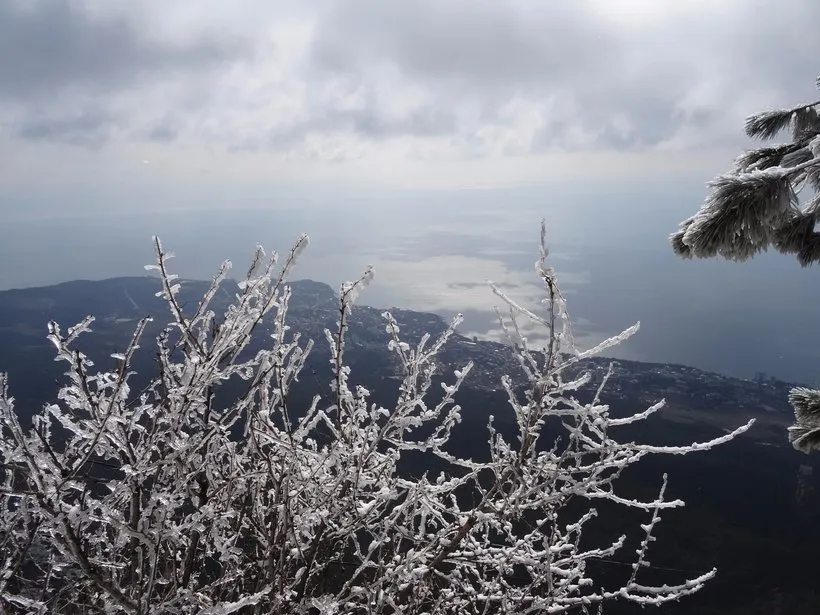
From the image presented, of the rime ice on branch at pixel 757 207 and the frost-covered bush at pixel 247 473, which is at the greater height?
the rime ice on branch at pixel 757 207

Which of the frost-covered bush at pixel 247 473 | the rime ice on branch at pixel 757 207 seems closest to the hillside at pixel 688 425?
the frost-covered bush at pixel 247 473

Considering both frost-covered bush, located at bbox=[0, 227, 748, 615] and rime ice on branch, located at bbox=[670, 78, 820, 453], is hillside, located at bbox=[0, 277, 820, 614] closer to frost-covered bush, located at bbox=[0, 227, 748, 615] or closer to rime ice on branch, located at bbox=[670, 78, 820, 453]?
frost-covered bush, located at bbox=[0, 227, 748, 615]

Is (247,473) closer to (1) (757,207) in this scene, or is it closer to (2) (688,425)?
(1) (757,207)

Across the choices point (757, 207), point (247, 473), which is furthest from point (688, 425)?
point (247, 473)

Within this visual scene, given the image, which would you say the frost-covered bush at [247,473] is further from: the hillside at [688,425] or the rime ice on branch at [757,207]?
the hillside at [688,425]

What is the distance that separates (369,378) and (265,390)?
71998 millimetres

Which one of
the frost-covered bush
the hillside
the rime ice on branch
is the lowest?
the hillside

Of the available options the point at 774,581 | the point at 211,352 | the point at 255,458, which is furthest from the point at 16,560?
the point at 774,581

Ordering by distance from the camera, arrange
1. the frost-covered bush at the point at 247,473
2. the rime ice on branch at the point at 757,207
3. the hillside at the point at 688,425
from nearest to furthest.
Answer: the frost-covered bush at the point at 247,473 < the rime ice on branch at the point at 757,207 < the hillside at the point at 688,425

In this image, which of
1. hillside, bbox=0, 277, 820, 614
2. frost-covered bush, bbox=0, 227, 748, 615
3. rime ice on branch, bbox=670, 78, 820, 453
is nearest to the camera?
frost-covered bush, bbox=0, 227, 748, 615

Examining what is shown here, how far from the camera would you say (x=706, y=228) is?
2.66 metres

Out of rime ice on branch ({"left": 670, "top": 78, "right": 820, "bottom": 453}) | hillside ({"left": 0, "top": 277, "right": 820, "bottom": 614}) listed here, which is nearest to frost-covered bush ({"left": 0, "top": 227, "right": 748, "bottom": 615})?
rime ice on branch ({"left": 670, "top": 78, "right": 820, "bottom": 453})

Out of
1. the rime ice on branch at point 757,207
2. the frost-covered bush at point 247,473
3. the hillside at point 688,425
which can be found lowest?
the hillside at point 688,425

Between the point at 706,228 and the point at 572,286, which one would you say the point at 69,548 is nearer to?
the point at 706,228
